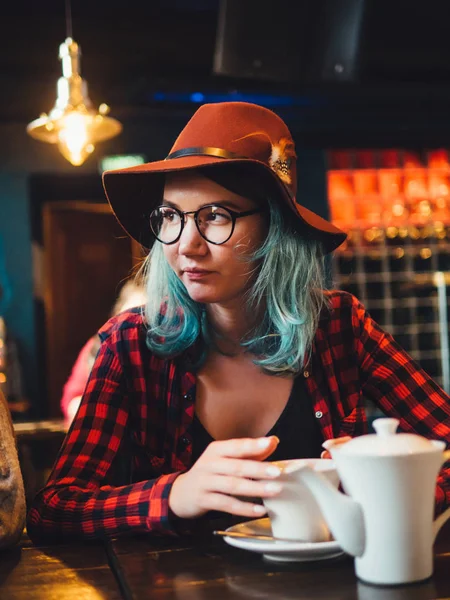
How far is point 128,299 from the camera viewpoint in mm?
3191

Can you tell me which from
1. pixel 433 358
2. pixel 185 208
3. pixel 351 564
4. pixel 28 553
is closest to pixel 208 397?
pixel 185 208

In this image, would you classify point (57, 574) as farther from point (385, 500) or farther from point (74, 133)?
point (74, 133)

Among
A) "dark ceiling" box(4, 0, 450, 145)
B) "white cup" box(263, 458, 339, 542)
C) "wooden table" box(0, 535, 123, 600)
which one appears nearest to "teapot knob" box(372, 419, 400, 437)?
"white cup" box(263, 458, 339, 542)

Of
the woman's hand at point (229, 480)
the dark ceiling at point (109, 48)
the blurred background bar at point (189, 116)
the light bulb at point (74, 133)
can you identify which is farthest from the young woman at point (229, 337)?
the dark ceiling at point (109, 48)

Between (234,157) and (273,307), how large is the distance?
0.32 meters

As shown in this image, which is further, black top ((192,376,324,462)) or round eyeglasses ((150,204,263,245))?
black top ((192,376,324,462))

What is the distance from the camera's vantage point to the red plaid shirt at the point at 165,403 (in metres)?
1.30

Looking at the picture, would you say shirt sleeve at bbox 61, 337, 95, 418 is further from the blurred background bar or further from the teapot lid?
the teapot lid

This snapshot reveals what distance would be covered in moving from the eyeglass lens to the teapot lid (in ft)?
2.14

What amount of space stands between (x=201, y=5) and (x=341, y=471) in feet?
17.2

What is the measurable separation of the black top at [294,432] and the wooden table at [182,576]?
39 centimetres

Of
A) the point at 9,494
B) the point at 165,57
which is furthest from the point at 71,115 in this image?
the point at 9,494

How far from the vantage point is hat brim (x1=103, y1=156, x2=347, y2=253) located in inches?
54.2

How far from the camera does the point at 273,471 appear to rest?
35.6 inches
